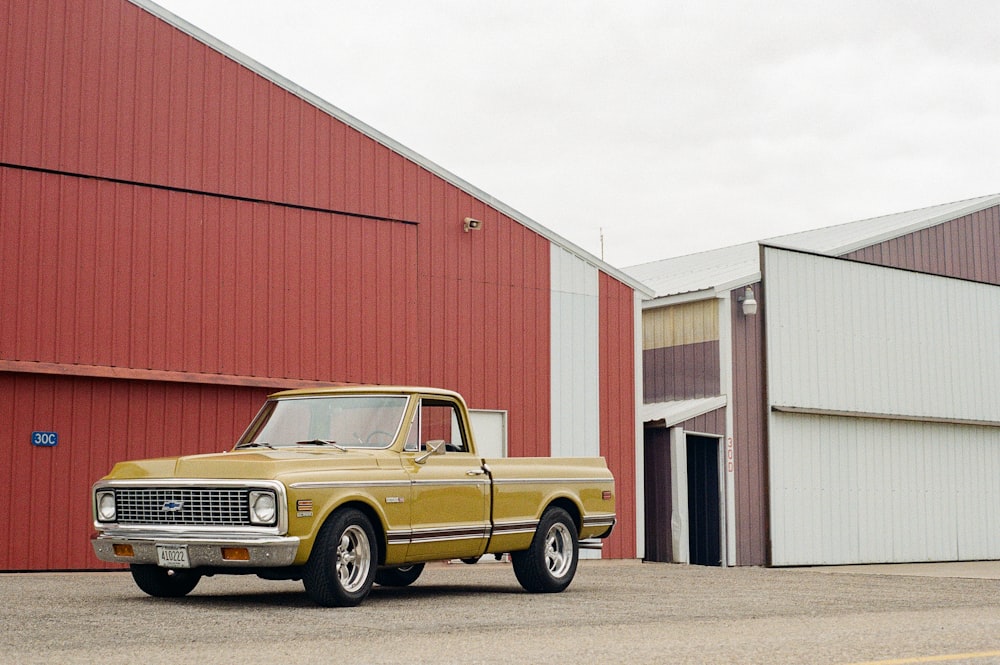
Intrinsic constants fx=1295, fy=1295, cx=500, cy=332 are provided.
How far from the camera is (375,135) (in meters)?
18.4

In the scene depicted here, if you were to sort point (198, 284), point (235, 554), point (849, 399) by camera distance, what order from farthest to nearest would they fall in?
point (849, 399), point (198, 284), point (235, 554)

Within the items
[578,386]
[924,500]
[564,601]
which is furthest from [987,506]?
[564,601]

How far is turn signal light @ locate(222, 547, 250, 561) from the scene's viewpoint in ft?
31.6

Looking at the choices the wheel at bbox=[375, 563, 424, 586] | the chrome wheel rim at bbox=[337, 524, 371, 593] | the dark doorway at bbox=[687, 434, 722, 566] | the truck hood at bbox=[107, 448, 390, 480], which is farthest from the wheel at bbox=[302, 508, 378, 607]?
the dark doorway at bbox=[687, 434, 722, 566]

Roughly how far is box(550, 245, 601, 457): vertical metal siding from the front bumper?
10.4 metres

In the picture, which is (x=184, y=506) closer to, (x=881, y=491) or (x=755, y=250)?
(x=881, y=491)

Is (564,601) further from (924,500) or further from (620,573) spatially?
(924,500)

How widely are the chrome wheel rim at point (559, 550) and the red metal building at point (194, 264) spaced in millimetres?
5689

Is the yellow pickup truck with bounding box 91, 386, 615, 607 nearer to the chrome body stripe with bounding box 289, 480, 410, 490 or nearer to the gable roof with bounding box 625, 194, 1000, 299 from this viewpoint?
the chrome body stripe with bounding box 289, 480, 410, 490

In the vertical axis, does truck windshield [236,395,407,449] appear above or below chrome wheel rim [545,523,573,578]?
above

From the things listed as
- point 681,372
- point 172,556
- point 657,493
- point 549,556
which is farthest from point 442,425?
point 681,372

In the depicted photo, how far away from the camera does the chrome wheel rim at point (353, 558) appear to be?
10094 millimetres

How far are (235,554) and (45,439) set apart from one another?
6692mm

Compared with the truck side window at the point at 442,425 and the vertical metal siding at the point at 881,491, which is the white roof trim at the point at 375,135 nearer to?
the vertical metal siding at the point at 881,491
